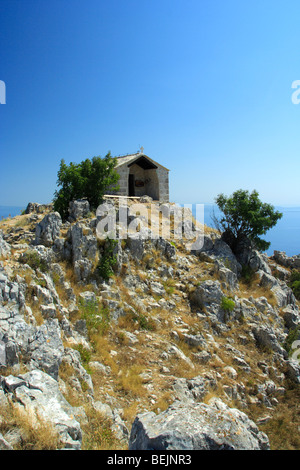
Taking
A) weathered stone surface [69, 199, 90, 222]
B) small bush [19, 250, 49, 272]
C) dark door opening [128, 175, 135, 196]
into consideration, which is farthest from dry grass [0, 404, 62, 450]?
dark door opening [128, 175, 135, 196]

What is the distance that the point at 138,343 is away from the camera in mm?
11648

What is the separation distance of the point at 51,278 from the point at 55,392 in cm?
597

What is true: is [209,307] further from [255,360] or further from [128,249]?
[128,249]

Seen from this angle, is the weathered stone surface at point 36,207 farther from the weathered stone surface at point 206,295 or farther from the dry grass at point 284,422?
the dry grass at point 284,422

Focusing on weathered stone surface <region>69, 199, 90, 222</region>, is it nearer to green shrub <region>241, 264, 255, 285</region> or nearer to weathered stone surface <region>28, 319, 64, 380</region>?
weathered stone surface <region>28, 319, 64, 380</region>

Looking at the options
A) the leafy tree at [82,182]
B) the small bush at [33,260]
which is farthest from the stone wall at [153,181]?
the small bush at [33,260]

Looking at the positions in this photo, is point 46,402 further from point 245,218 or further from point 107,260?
point 245,218

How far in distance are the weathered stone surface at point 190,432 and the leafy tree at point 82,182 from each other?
1360 cm

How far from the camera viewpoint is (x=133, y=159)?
989 inches

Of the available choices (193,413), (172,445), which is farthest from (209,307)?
(172,445)

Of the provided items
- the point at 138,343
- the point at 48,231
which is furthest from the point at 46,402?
the point at 48,231

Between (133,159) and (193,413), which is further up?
(133,159)

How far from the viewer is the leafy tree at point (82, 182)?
17.3 m
